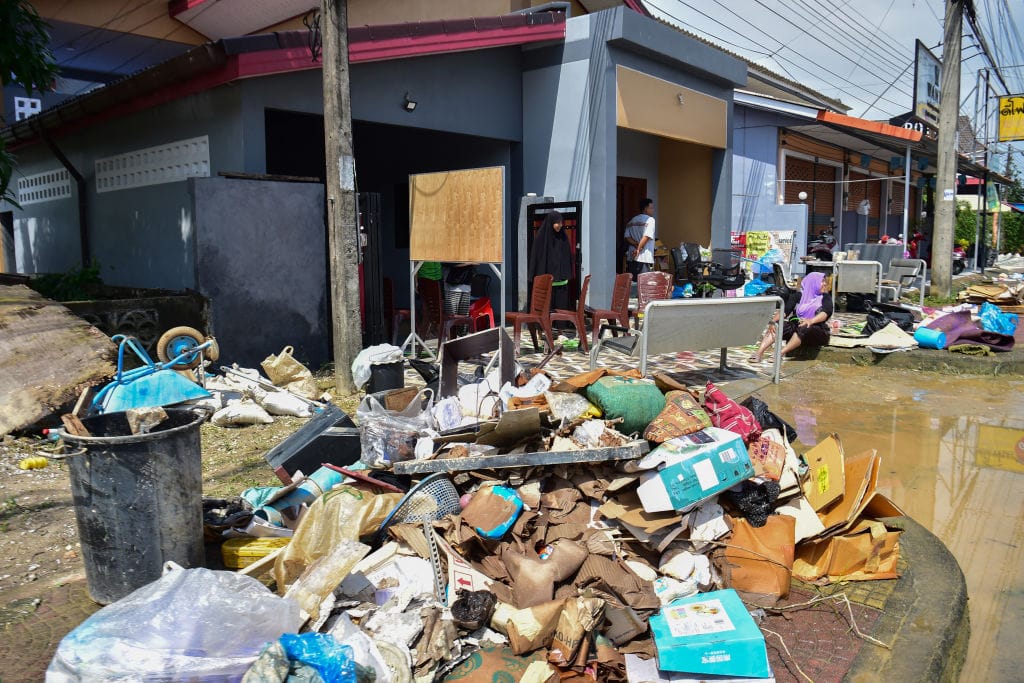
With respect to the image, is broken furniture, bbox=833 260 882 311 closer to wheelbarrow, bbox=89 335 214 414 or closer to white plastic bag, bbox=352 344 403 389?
white plastic bag, bbox=352 344 403 389

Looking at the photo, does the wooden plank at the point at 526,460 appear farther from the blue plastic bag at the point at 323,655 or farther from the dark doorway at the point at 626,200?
the dark doorway at the point at 626,200

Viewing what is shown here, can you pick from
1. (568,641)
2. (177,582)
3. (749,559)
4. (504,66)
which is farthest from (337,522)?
(504,66)

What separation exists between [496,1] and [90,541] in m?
12.7

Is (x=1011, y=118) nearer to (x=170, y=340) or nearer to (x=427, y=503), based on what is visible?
(x=170, y=340)

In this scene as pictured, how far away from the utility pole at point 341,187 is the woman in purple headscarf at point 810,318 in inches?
201

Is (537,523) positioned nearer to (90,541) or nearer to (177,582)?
(177,582)

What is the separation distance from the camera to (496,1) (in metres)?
13.7

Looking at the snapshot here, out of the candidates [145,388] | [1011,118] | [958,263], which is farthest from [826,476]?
[1011,118]

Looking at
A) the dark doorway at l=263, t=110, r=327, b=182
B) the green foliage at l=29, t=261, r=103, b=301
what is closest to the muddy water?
the green foliage at l=29, t=261, r=103, b=301

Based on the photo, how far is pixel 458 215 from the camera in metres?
8.63

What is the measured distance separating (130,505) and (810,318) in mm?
8069

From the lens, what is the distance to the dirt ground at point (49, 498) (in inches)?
140

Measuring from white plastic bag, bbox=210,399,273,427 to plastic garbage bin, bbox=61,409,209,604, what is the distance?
304 cm

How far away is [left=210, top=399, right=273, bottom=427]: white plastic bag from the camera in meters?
6.32
